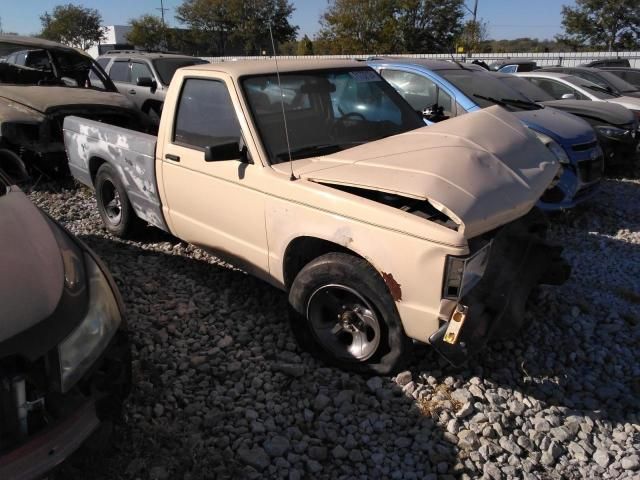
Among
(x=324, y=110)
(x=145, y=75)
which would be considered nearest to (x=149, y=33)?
(x=145, y=75)

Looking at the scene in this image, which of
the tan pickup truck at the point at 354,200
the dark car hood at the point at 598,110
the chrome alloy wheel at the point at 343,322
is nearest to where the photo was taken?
the tan pickup truck at the point at 354,200

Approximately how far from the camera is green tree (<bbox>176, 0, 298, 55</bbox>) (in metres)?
49.6

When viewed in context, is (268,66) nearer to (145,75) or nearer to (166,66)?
(166,66)

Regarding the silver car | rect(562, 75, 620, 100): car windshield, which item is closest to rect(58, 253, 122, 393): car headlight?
the silver car

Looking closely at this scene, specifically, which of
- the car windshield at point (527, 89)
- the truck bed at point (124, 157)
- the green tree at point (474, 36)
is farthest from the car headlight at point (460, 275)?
the green tree at point (474, 36)

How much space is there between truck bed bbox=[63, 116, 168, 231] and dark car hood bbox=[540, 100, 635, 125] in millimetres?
6362

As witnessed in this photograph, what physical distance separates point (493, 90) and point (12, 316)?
640cm

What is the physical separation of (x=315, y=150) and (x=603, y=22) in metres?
43.4

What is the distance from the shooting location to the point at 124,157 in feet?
15.3

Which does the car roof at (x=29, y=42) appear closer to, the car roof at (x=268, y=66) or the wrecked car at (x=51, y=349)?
the car roof at (x=268, y=66)

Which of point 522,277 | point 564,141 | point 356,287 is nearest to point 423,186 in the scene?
point 356,287

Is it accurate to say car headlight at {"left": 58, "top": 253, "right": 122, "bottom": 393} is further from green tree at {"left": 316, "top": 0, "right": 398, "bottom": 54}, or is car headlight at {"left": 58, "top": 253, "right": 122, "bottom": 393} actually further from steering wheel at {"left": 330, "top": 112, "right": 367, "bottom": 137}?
green tree at {"left": 316, "top": 0, "right": 398, "bottom": 54}

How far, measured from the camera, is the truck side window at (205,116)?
3.71 metres

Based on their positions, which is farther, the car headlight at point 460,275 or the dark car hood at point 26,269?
the car headlight at point 460,275
